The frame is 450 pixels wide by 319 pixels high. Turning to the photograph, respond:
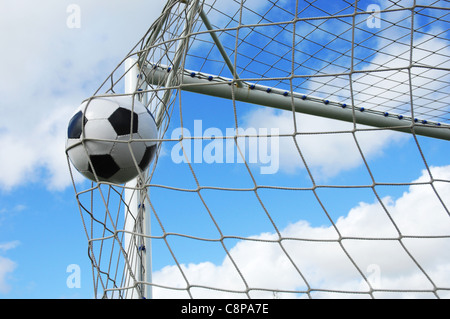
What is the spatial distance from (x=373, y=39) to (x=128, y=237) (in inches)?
99.6

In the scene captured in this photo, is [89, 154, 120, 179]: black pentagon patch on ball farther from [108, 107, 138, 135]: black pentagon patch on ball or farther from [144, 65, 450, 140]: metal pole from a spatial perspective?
[144, 65, 450, 140]: metal pole

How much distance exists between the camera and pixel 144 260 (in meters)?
2.75

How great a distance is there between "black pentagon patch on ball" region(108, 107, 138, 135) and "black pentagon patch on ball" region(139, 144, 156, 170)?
140 mm

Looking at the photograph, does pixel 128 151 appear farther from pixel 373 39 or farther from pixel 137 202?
pixel 373 39

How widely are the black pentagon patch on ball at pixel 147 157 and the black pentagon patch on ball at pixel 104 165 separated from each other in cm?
13

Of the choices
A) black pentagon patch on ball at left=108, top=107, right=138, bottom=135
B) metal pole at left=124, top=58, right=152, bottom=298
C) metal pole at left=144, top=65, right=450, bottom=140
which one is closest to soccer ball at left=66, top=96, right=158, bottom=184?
black pentagon patch on ball at left=108, top=107, right=138, bottom=135

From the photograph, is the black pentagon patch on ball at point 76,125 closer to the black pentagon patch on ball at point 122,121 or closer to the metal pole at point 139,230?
the black pentagon patch on ball at point 122,121

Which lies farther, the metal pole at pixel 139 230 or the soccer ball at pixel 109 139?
the metal pole at pixel 139 230

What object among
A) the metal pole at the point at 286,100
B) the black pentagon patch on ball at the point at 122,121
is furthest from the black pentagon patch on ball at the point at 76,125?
the metal pole at the point at 286,100

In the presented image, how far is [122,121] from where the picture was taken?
2188mm

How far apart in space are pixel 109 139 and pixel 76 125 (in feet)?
0.66

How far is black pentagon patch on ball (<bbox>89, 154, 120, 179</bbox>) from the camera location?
217cm

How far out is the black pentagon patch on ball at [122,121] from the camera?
2172 mm
